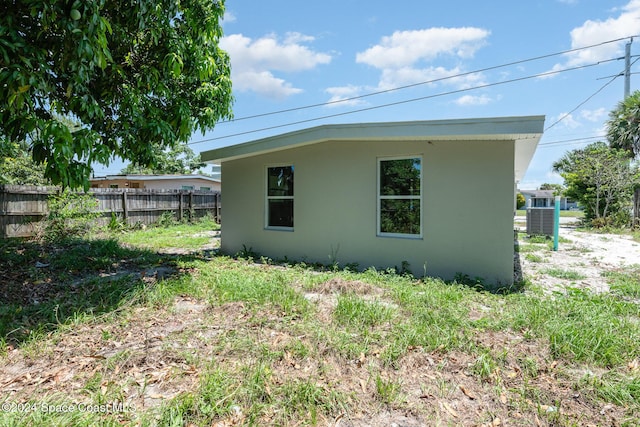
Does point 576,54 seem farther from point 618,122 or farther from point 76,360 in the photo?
point 76,360

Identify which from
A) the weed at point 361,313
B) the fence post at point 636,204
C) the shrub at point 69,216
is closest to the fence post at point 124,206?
the shrub at point 69,216

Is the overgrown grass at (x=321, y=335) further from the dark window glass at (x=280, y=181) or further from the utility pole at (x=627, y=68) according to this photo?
the utility pole at (x=627, y=68)

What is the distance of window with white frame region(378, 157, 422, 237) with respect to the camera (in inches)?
241

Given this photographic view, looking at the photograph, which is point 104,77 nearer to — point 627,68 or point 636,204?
point 636,204

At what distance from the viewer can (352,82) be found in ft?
62.5

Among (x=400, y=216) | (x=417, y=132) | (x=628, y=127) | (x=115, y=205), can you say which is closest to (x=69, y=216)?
(x=115, y=205)

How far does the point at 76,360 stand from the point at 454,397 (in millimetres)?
3056

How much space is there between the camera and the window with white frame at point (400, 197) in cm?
611

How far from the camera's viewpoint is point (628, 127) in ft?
53.8

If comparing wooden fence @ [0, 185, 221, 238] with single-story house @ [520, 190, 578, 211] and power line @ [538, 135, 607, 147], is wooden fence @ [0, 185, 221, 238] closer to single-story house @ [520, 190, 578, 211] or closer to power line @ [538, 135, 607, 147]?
power line @ [538, 135, 607, 147]

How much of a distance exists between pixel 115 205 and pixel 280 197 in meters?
7.87

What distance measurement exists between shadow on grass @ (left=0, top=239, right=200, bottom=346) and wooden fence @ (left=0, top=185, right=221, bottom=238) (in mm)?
1202

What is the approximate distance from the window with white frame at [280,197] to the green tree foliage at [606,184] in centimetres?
1465

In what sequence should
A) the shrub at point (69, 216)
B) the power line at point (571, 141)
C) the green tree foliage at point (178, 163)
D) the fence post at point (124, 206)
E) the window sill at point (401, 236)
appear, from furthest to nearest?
the green tree foliage at point (178, 163), the power line at point (571, 141), the fence post at point (124, 206), the shrub at point (69, 216), the window sill at point (401, 236)
